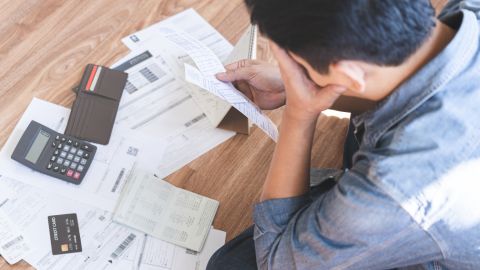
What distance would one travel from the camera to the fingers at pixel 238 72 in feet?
3.37

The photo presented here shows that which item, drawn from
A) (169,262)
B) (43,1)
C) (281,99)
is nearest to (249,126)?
(281,99)

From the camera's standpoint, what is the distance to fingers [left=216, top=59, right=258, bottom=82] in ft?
Result: 3.37

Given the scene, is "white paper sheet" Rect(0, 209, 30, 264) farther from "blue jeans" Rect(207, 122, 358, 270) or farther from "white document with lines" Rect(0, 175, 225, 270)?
"blue jeans" Rect(207, 122, 358, 270)

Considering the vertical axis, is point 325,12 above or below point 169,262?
above

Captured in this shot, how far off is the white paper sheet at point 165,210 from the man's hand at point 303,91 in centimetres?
30

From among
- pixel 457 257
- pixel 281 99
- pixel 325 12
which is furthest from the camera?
pixel 281 99

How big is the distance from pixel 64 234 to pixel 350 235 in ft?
1.75

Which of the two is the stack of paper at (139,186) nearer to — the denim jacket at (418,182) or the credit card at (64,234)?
the credit card at (64,234)

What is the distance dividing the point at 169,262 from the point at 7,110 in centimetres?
47

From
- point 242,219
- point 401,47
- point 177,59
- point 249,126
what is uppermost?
point 401,47

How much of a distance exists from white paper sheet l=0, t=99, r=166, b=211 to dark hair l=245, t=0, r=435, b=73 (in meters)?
0.48

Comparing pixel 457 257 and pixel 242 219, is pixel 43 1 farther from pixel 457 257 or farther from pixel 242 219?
pixel 457 257

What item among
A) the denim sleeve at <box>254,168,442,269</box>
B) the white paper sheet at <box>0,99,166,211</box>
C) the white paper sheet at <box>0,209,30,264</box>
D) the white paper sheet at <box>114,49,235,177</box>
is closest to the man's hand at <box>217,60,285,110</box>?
the white paper sheet at <box>114,49,235,177</box>

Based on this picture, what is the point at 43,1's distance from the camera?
121 centimetres
